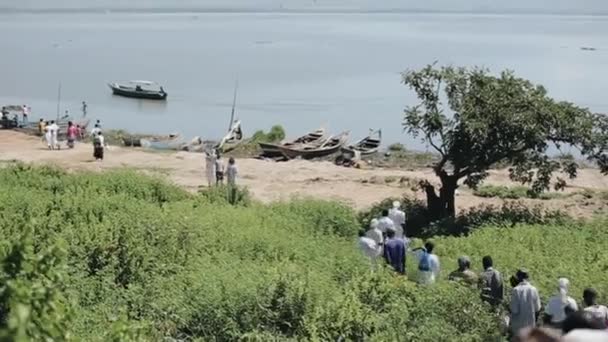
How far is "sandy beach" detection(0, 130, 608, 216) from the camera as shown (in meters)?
25.1

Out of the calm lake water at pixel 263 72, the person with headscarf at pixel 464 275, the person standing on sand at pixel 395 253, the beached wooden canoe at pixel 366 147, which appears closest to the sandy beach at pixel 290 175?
the beached wooden canoe at pixel 366 147

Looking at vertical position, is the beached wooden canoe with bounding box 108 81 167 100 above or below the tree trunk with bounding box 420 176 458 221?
above

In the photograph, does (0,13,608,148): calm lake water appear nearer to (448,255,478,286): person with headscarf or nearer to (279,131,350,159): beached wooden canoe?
(279,131,350,159): beached wooden canoe

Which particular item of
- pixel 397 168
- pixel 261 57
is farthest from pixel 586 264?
pixel 261 57

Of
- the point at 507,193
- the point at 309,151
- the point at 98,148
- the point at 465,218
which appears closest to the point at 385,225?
the point at 465,218

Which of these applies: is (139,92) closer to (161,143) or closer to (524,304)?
(161,143)

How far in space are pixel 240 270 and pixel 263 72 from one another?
2570 inches

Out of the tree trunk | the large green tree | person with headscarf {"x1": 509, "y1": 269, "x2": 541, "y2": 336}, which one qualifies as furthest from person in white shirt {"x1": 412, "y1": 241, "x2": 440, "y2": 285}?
the tree trunk

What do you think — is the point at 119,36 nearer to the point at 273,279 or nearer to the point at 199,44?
the point at 199,44

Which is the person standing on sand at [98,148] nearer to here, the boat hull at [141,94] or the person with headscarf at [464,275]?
the person with headscarf at [464,275]

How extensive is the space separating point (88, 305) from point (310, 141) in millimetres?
25986

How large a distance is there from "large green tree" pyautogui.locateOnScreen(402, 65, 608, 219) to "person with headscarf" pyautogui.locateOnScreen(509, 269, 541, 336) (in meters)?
9.21

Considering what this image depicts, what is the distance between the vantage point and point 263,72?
7694 cm

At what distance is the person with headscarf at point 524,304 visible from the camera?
1091cm
